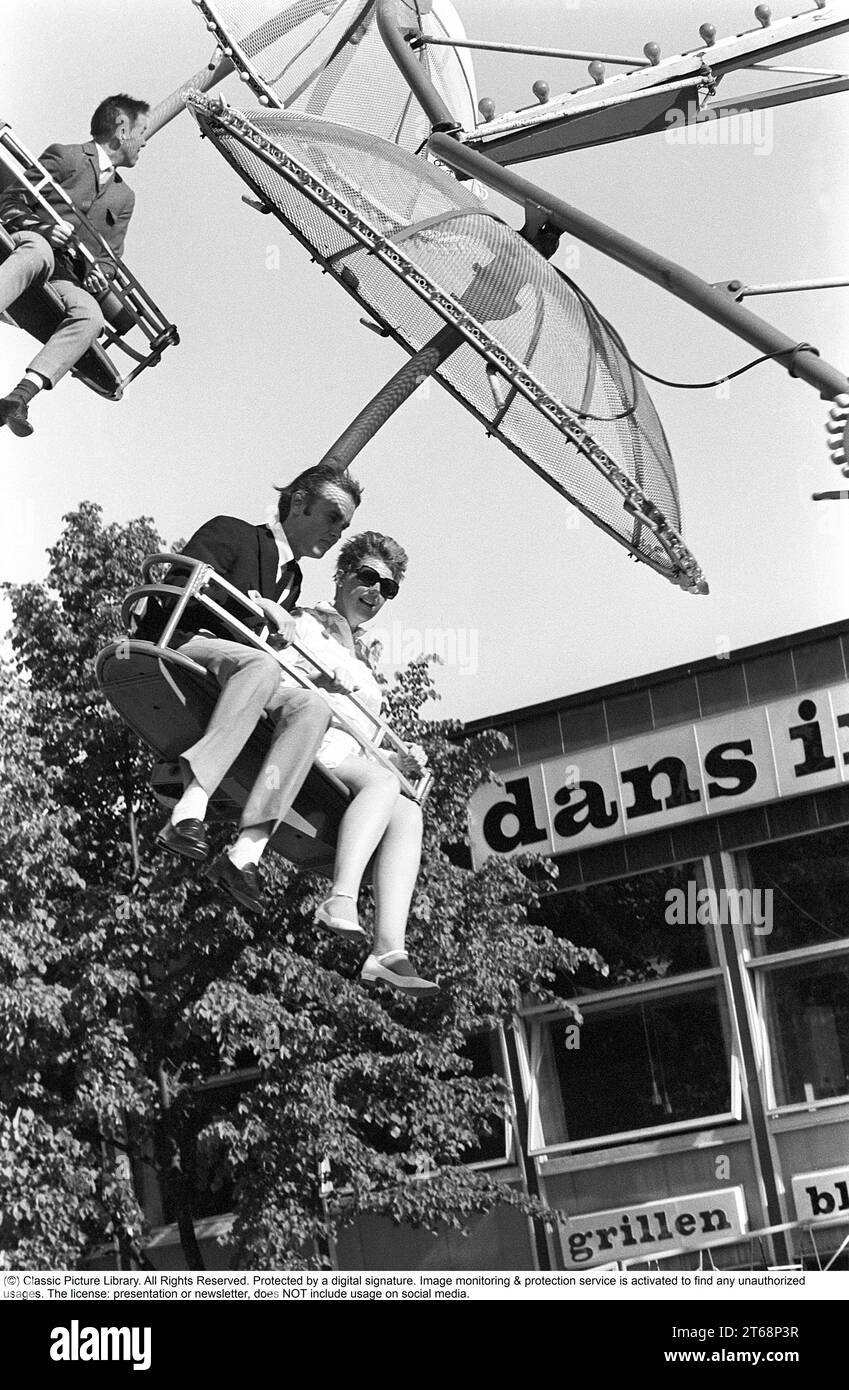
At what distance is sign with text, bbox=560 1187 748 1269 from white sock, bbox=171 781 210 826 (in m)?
11.8

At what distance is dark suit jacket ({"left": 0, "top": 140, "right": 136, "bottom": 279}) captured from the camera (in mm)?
7664

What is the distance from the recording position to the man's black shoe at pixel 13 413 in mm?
7120

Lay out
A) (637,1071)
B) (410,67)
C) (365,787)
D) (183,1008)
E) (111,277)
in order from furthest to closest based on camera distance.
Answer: (637,1071) < (183,1008) < (410,67) < (111,277) < (365,787)

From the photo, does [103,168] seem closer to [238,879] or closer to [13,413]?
[13,413]

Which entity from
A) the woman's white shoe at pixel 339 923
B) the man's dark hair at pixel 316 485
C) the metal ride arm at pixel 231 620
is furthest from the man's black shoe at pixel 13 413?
the woman's white shoe at pixel 339 923

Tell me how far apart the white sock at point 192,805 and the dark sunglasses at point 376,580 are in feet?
4.11

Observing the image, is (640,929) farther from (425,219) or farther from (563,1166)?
(425,219)

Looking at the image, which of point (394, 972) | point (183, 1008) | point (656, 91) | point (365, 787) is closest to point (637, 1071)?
point (183, 1008)

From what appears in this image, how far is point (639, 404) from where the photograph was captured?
8.72 m

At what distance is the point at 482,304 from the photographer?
7871 mm

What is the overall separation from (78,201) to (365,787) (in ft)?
10.1

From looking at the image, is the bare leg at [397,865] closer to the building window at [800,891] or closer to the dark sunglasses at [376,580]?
the dark sunglasses at [376,580]

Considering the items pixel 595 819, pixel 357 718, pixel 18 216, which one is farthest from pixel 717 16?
pixel 595 819

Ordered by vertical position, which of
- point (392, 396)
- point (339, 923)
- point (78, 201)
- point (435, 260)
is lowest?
point (339, 923)
